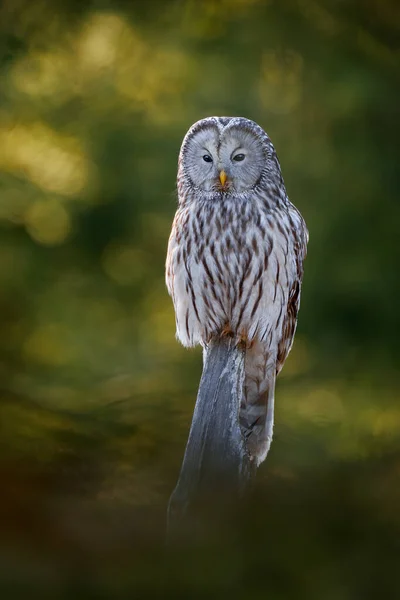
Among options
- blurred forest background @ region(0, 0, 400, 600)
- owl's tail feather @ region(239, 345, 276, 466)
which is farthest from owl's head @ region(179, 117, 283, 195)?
blurred forest background @ region(0, 0, 400, 600)

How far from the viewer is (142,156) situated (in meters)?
4.96

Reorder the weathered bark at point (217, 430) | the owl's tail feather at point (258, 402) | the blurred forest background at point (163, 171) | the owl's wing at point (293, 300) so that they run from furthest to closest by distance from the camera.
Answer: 1. the blurred forest background at point (163, 171)
2. the owl's wing at point (293, 300)
3. the owl's tail feather at point (258, 402)
4. the weathered bark at point (217, 430)

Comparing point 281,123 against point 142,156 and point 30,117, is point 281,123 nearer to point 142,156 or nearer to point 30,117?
point 142,156

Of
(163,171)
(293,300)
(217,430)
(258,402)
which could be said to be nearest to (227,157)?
(293,300)

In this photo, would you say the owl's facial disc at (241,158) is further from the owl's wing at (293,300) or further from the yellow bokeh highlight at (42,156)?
the yellow bokeh highlight at (42,156)

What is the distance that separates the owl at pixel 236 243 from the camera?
2.76 m

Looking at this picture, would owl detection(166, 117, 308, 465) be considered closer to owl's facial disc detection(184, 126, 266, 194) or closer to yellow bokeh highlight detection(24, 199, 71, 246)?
owl's facial disc detection(184, 126, 266, 194)

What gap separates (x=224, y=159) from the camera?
2.73 meters

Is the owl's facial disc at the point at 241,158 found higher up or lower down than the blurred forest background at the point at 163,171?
lower down

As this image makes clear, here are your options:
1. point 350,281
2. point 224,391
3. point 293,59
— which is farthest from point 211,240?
point 293,59

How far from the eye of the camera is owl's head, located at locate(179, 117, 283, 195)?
273 cm

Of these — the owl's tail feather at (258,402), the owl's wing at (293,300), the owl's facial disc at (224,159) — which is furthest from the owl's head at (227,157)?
the owl's tail feather at (258,402)

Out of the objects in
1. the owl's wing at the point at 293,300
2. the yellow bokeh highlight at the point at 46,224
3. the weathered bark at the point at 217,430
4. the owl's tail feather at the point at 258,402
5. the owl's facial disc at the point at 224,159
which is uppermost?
the yellow bokeh highlight at the point at 46,224

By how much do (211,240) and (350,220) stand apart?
7.40ft
